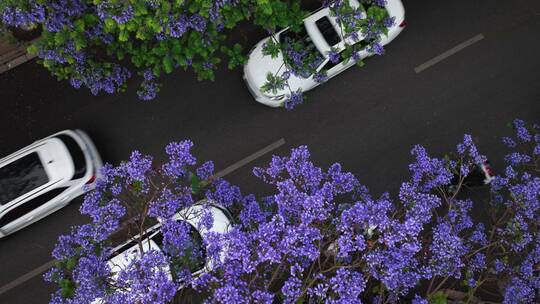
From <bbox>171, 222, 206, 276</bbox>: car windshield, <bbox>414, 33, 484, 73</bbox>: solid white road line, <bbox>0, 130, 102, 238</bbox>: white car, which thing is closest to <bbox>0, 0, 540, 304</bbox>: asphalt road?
<bbox>414, 33, 484, 73</bbox>: solid white road line

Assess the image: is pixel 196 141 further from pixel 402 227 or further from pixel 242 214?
pixel 402 227

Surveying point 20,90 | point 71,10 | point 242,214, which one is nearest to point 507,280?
point 242,214

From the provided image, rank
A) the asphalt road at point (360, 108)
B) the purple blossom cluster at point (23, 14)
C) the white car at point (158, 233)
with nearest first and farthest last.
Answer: the purple blossom cluster at point (23, 14) → the white car at point (158, 233) → the asphalt road at point (360, 108)

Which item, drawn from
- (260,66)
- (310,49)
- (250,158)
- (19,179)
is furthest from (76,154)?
(310,49)

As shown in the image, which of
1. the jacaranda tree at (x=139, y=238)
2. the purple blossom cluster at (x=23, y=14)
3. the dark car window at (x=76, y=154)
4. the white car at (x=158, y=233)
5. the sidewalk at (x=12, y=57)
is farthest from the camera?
the sidewalk at (x=12, y=57)

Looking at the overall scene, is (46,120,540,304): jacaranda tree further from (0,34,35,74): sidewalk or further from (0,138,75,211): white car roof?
(0,34,35,74): sidewalk

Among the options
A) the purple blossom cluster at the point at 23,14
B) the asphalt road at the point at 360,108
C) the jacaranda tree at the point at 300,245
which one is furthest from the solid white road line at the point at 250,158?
the purple blossom cluster at the point at 23,14

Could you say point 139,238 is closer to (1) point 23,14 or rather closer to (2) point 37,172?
(1) point 23,14

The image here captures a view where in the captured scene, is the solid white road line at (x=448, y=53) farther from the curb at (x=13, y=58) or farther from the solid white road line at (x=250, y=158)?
the curb at (x=13, y=58)
